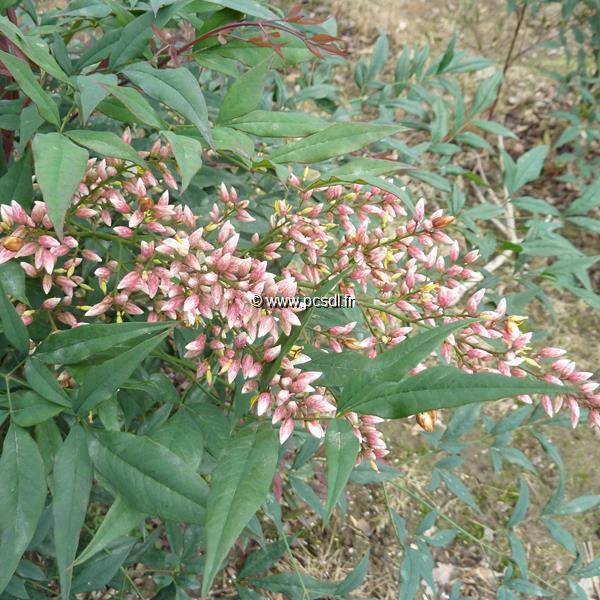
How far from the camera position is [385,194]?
3.59 ft

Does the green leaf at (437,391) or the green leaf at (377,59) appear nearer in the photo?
the green leaf at (437,391)

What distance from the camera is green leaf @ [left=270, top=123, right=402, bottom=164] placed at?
896mm

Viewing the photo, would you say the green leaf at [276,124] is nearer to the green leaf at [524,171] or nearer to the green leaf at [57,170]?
the green leaf at [57,170]

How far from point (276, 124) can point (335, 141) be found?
0.10 m

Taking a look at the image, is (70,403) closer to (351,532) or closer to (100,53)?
(100,53)

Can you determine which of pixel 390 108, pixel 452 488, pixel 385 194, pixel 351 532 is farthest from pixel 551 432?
pixel 385 194

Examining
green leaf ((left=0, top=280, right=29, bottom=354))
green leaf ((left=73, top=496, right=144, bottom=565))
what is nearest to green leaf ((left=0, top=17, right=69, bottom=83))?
green leaf ((left=0, top=280, right=29, bottom=354))

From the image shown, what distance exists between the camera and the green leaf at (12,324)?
0.85 metres

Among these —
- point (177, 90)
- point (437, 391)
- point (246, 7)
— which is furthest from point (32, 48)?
point (437, 391)

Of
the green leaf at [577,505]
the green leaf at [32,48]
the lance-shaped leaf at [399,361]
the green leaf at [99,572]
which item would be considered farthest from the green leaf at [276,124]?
the green leaf at [577,505]

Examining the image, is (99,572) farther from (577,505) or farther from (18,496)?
(577,505)

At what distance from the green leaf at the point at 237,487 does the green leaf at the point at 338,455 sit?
0.21 ft

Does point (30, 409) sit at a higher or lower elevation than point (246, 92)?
lower

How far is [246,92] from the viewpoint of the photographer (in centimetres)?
93
